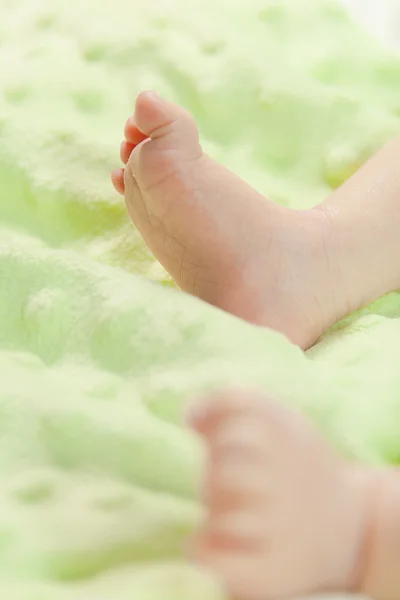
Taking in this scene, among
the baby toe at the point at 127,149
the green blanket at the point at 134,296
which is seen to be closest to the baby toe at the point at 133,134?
the baby toe at the point at 127,149

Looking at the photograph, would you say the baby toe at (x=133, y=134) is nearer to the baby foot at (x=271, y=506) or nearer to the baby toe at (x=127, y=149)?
the baby toe at (x=127, y=149)

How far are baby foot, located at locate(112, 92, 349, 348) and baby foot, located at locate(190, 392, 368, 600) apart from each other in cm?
21

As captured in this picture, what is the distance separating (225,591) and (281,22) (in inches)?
33.7

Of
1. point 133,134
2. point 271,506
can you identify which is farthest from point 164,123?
point 271,506

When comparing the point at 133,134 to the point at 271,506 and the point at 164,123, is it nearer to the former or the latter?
the point at 164,123

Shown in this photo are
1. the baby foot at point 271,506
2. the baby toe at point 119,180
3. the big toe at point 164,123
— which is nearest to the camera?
the baby foot at point 271,506

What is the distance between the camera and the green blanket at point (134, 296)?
433 mm

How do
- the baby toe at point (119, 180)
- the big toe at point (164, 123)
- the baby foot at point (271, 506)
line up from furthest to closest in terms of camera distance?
1. the baby toe at point (119, 180)
2. the big toe at point (164, 123)
3. the baby foot at point (271, 506)

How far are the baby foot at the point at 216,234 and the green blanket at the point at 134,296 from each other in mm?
47

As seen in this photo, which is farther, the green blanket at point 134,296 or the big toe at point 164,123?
the big toe at point 164,123

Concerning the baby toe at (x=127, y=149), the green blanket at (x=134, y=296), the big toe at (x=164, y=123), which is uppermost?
the big toe at (x=164, y=123)

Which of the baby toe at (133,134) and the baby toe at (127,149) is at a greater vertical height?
the baby toe at (133,134)

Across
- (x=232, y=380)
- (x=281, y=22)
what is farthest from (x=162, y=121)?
(x=281, y=22)

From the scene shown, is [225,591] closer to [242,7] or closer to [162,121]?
[162,121]
